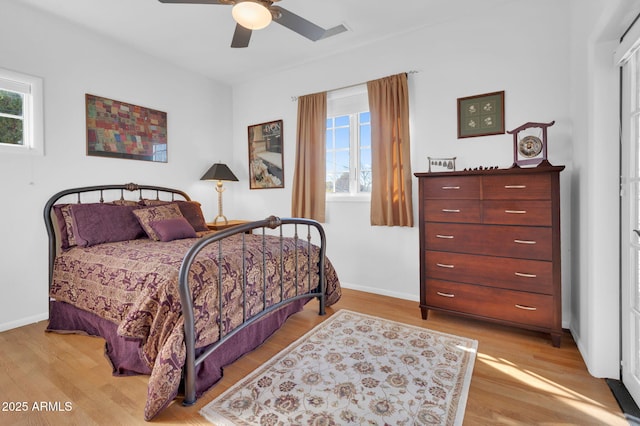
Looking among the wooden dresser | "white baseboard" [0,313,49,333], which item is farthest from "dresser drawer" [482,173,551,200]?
"white baseboard" [0,313,49,333]

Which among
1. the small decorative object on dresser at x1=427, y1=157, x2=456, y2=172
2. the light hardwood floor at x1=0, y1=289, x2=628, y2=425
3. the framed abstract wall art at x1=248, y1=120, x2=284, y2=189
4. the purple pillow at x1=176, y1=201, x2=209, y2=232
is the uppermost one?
the framed abstract wall art at x1=248, y1=120, x2=284, y2=189

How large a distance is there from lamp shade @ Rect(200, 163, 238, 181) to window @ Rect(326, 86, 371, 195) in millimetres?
1331

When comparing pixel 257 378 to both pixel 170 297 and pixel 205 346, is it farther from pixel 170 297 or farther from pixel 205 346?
pixel 170 297

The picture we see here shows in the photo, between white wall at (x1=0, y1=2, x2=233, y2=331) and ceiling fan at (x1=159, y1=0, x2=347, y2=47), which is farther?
white wall at (x1=0, y1=2, x2=233, y2=331)

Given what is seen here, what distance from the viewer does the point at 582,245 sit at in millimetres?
2117

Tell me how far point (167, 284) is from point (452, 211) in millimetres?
2122

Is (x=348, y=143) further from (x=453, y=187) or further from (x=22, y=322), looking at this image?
(x=22, y=322)

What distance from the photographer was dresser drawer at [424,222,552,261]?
2.29 m

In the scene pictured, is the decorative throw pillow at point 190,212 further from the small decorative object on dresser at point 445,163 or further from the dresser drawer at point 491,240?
the small decorative object on dresser at point 445,163

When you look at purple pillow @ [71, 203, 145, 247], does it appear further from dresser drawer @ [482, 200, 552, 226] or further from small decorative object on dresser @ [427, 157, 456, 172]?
dresser drawer @ [482, 200, 552, 226]

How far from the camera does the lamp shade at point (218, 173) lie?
408 centimetres

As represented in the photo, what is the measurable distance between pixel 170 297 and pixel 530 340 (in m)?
2.50

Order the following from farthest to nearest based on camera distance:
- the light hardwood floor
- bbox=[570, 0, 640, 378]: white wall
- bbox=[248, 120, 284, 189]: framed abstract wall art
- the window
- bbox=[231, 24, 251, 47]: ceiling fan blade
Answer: bbox=[248, 120, 284, 189]: framed abstract wall art → the window → bbox=[231, 24, 251, 47]: ceiling fan blade → bbox=[570, 0, 640, 378]: white wall → the light hardwood floor

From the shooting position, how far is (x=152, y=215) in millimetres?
2996
